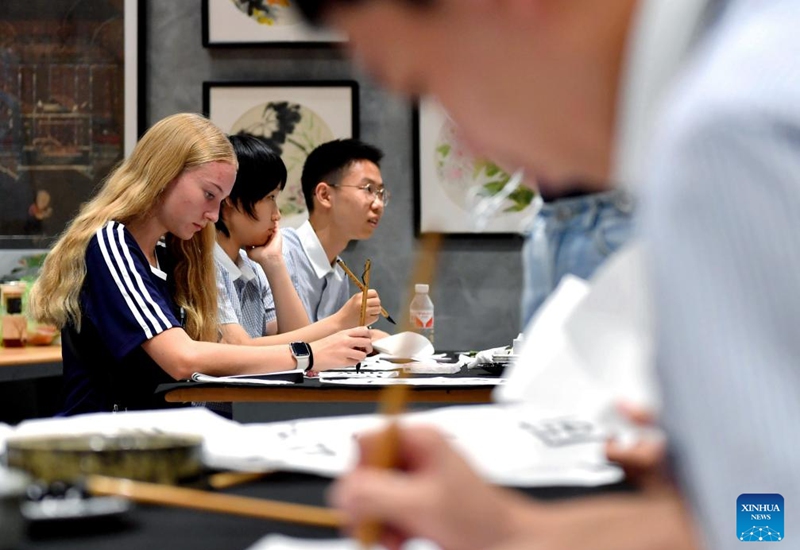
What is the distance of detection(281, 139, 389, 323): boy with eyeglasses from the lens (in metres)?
3.92

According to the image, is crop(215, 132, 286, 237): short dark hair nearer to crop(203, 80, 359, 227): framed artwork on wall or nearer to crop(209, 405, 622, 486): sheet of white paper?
crop(203, 80, 359, 227): framed artwork on wall

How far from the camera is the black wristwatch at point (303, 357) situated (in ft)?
8.47

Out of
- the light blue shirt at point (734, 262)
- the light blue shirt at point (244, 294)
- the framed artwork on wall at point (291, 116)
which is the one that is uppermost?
the framed artwork on wall at point (291, 116)

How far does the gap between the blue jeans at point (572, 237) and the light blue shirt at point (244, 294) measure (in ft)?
4.97

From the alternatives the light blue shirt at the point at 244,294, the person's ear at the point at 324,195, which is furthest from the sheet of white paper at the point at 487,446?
the person's ear at the point at 324,195

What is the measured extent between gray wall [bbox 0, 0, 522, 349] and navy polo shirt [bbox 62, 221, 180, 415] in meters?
2.08

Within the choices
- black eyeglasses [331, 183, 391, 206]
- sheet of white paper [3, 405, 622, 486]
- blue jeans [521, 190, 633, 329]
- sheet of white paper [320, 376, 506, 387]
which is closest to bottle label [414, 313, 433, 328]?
sheet of white paper [320, 376, 506, 387]

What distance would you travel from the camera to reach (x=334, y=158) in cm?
404

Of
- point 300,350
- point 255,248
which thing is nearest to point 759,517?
point 300,350

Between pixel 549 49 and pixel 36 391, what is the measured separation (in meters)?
3.79

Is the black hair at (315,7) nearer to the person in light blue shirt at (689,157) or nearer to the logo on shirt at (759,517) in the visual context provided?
the person in light blue shirt at (689,157)

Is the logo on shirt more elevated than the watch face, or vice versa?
the logo on shirt

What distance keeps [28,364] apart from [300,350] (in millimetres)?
1014

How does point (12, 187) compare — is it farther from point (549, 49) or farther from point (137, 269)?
point (549, 49)
